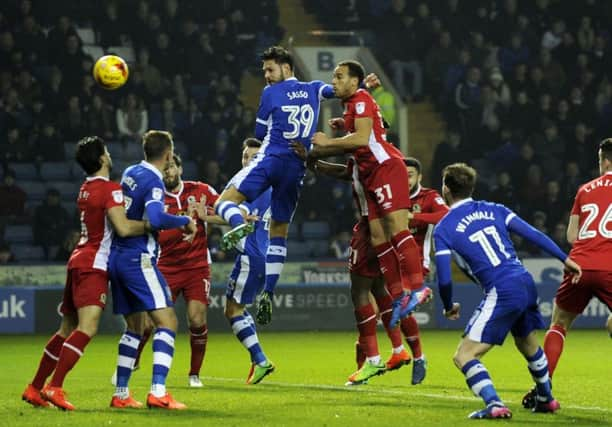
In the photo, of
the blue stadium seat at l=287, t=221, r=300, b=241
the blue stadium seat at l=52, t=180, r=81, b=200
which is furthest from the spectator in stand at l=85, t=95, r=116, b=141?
the blue stadium seat at l=287, t=221, r=300, b=241

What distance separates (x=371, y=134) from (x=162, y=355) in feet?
7.96

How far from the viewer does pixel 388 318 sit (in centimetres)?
1069

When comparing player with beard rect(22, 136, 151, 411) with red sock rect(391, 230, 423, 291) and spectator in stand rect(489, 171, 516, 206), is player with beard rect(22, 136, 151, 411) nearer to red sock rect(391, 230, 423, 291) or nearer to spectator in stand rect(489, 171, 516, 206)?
red sock rect(391, 230, 423, 291)

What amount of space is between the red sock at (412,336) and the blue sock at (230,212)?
6.62 feet

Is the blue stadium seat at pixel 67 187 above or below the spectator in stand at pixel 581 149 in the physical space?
below

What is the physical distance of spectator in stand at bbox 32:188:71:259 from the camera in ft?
62.0

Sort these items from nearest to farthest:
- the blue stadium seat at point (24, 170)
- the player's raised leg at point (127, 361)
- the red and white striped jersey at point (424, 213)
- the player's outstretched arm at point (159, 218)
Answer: the player's outstretched arm at point (159, 218), the player's raised leg at point (127, 361), the red and white striped jersey at point (424, 213), the blue stadium seat at point (24, 170)

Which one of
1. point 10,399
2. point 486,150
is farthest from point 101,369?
point 486,150

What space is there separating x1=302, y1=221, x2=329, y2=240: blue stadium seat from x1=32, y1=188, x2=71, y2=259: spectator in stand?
398 cm

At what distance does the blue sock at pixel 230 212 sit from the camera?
360 inches

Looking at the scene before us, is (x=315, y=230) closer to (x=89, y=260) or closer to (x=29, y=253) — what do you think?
(x=29, y=253)

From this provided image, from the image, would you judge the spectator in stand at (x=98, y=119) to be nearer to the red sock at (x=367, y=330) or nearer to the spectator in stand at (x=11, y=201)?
the spectator in stand at (x=11, y=201)

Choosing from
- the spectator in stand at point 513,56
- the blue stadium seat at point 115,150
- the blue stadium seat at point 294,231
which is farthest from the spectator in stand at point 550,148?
the blue stadium seat at point 115,150

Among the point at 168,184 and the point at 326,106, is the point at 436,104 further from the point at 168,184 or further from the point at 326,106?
the point at 168,184
